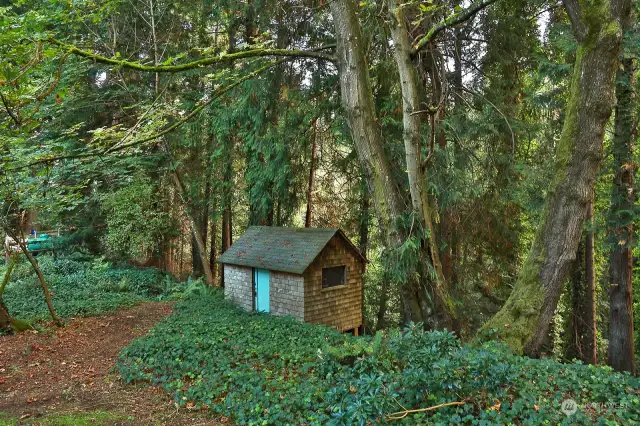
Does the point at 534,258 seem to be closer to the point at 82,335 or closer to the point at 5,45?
the point at 5,45

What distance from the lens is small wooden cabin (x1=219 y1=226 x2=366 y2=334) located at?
10.8 m

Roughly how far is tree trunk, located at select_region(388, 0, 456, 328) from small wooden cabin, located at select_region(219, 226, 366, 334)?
18.0 ft

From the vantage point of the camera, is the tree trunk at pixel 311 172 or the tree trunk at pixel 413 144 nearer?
the tree trunk at pixel 413 144

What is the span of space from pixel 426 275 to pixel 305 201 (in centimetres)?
863

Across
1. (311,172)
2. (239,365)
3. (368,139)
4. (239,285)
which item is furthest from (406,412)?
(311,172)

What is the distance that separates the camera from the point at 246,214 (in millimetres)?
19016

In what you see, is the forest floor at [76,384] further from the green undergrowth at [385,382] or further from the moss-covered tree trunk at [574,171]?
the moss-covered tree trunk at [574,171]

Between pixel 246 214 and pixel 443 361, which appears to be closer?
pixel 443 361

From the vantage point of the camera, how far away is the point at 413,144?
520 centimetres

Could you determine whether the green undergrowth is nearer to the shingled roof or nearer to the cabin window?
the shingled roof

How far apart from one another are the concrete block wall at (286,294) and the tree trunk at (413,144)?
574 centimetres

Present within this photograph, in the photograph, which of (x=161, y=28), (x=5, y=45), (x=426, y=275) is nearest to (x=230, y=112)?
(x=161, y=28)

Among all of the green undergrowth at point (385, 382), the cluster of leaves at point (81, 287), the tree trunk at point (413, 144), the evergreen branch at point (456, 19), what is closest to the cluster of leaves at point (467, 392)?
the green undergrowth at point (385, 382)

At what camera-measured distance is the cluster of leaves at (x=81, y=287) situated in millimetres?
10789
